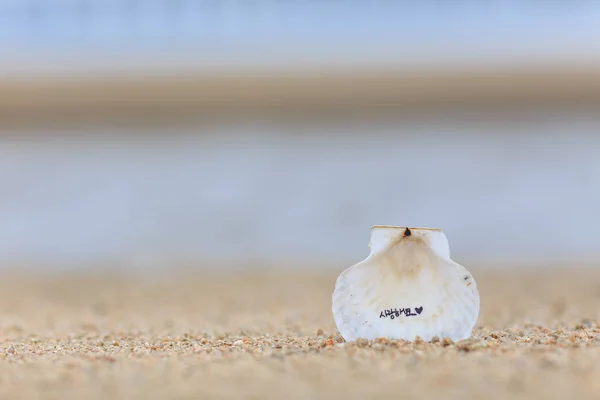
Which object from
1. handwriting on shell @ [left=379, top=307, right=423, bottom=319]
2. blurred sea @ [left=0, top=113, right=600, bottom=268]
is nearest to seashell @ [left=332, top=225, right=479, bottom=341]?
handwriting on shell @ [left=379, top=307, right=423, bottom=319]

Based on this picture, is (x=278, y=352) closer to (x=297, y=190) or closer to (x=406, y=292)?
(x=406, y=292)

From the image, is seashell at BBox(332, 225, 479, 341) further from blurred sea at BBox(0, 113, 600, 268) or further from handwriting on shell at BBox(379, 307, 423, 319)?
blurred sea at BBox(0, 113, 600, 268)

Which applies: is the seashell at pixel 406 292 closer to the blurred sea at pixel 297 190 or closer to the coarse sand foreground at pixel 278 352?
the coarse sand foreground at pixel 278 352

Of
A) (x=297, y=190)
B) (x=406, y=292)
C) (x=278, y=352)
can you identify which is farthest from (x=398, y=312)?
(x=297, y=190)

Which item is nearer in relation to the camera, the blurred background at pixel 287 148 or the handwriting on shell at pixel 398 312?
the handwriting on shell at pixel 398 312

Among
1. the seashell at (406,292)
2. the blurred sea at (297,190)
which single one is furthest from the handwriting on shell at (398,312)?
the blurred sea at (297,190)
